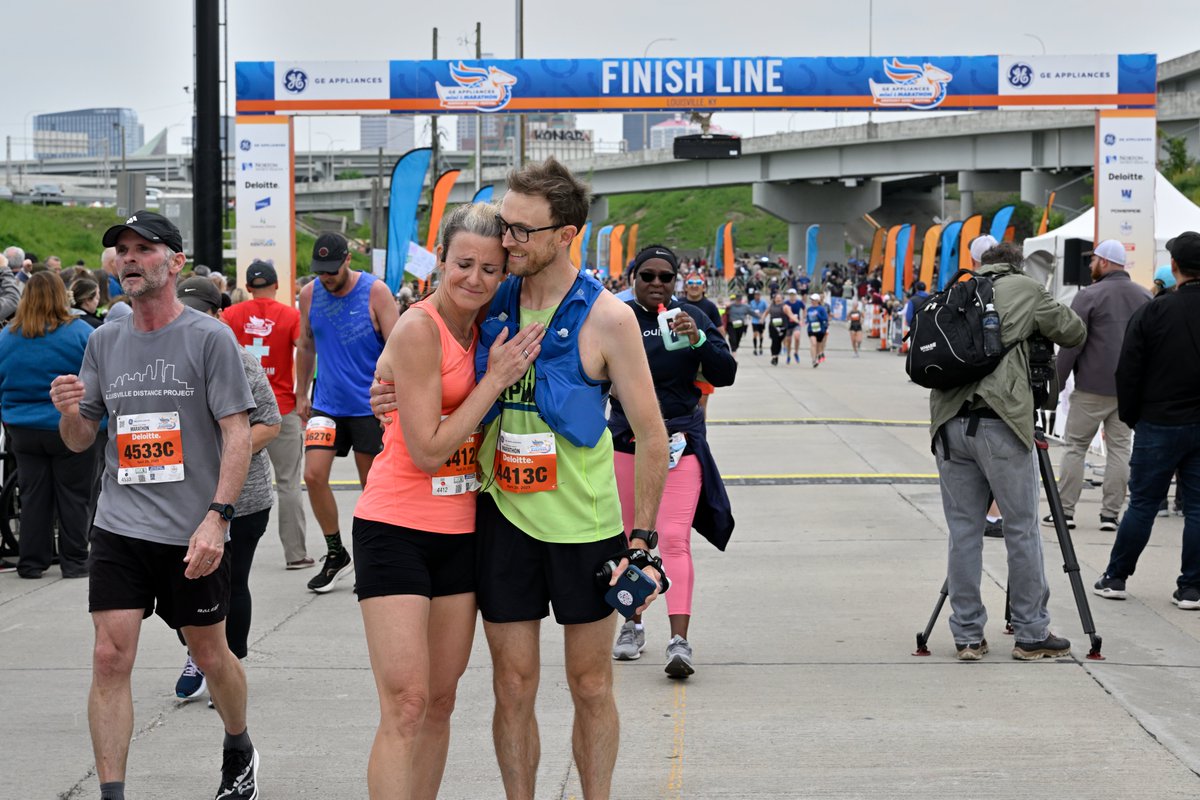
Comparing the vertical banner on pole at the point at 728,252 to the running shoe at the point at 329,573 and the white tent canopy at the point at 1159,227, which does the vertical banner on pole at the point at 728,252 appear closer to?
the white tent canopy at the point at 1159,227

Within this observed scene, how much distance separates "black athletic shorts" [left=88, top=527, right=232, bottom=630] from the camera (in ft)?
14.0

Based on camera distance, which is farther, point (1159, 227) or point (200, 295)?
point (1159, 227)

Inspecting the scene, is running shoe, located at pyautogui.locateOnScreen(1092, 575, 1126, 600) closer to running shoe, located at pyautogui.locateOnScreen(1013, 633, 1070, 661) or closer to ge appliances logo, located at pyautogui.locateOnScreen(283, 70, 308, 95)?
running shoe, located at pyautogui.locateOnScreen(1013, 633, 1070, 661)

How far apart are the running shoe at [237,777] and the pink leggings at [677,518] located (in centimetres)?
215

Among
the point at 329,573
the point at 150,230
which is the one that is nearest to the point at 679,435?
the point at 150,230

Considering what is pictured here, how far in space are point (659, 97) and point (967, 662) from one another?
719 inches

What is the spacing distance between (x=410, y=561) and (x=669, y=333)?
8.41 ft

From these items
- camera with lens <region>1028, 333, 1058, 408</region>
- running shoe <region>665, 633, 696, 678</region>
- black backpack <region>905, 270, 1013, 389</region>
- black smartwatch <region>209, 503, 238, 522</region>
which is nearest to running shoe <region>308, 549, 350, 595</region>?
running shoe <region>665, 633, 696, 678</region>

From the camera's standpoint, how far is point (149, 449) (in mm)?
4379

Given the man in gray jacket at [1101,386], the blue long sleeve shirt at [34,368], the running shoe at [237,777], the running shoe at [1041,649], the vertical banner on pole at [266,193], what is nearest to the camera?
the running shoe at [237,777]

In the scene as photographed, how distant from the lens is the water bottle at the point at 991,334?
6.18 meters

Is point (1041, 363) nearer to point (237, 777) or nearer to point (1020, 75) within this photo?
point (237, 777)

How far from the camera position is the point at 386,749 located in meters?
3.71

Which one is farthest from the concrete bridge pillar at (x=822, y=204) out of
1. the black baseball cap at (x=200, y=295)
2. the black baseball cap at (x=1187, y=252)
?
the black baseball cap at (x=200, y=295)
